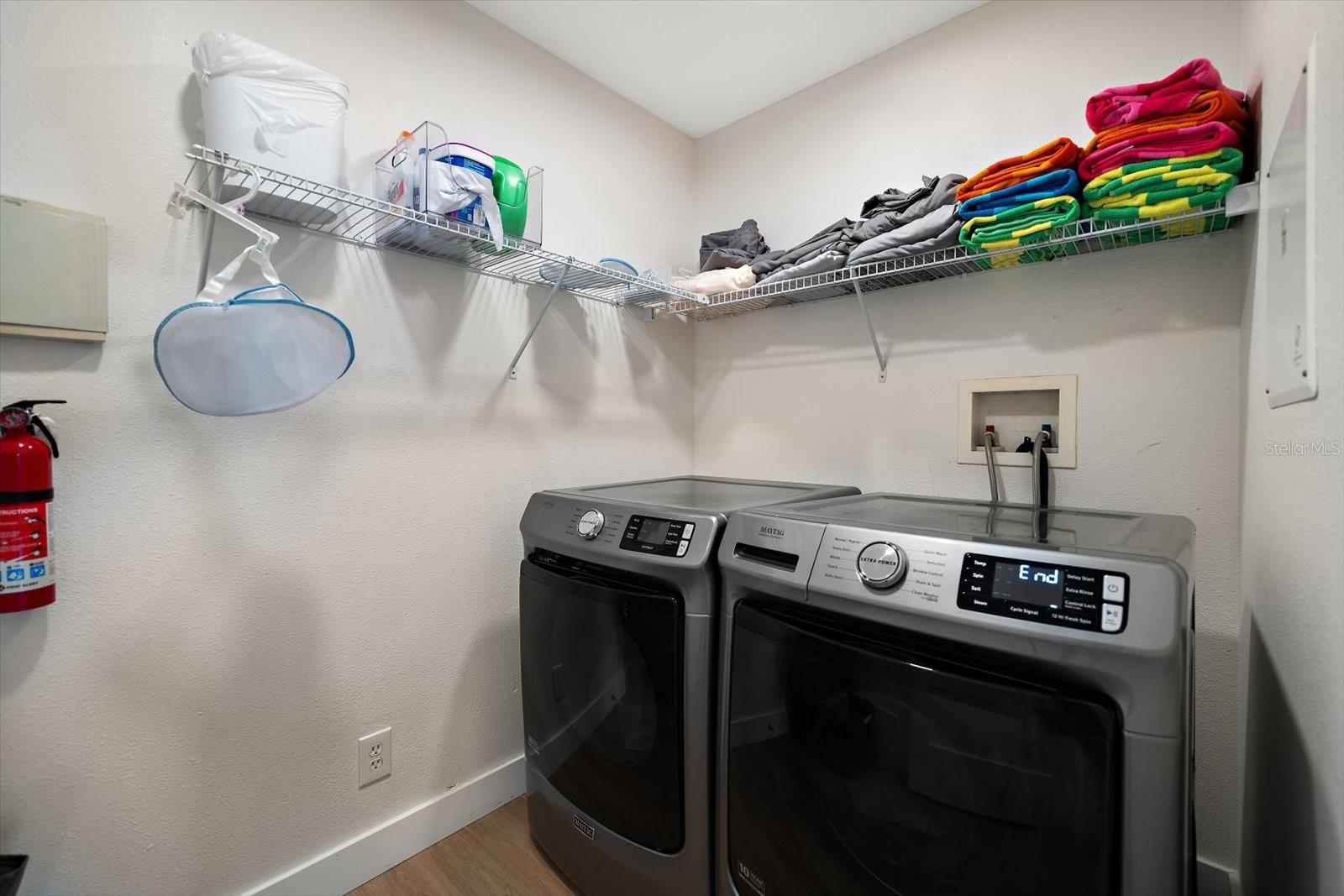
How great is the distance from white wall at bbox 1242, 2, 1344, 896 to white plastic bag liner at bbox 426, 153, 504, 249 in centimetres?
134

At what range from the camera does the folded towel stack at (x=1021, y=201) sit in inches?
49.4

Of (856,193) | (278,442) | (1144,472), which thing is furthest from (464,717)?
(856,193)

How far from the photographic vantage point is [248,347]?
103cm

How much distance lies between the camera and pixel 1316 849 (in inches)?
27.7

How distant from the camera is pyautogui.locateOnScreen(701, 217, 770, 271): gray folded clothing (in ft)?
6.46

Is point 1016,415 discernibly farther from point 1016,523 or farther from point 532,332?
point 532,332

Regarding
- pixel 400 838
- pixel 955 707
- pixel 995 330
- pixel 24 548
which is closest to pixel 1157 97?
pixel 995 330

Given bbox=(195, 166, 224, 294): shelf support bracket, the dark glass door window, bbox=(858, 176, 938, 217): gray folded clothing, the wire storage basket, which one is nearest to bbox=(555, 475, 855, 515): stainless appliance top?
the dark glass door window

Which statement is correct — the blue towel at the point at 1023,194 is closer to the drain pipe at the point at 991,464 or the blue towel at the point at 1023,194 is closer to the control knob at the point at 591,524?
the drain pipe at the point at 991,464

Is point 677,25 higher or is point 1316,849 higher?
point 677,25

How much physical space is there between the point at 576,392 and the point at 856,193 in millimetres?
1119

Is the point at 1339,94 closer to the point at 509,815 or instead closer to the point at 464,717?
the point at 464,717

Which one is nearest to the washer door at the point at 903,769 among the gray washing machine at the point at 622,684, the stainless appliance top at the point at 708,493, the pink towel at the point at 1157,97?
the gray washing machine at the point at 622,684

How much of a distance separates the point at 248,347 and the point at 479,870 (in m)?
1.35
